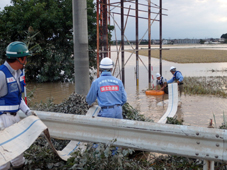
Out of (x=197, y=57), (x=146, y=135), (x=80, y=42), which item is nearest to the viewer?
(x=146, y=135)

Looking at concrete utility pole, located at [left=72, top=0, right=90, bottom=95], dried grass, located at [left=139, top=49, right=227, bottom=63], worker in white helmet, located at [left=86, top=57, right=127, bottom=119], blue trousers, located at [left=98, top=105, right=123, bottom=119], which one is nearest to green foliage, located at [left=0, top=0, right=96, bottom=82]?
concrete utility pole, located at [left=72, top=0, right=90, bottom=95]

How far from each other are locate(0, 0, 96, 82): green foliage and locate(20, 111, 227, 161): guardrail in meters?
14.9

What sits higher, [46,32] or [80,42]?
[46,32]

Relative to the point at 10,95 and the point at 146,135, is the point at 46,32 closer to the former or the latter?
the point at 10,95

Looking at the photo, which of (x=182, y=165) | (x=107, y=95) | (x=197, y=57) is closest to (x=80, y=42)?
(x=107, y=95)

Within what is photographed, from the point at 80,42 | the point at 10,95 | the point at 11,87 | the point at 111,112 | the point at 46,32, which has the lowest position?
the point at 111,112

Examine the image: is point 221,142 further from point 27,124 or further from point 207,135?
point 27,124

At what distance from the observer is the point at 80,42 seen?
9258 mm

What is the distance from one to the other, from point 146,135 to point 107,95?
170cm

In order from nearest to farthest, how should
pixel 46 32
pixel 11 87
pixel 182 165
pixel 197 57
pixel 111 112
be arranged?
pixel 11 87 < pixel 182 165 < pixel 111 112 < pixel 46 32 < pixel 197 57

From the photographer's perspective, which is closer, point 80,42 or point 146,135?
point 146,135

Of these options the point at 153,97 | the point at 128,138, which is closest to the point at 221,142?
the point at 128,138

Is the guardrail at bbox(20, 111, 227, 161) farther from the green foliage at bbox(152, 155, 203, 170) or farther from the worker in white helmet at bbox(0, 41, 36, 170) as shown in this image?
the green foliage at bbox(152, 155, 203, 170)

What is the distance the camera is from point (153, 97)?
45.5 feet
